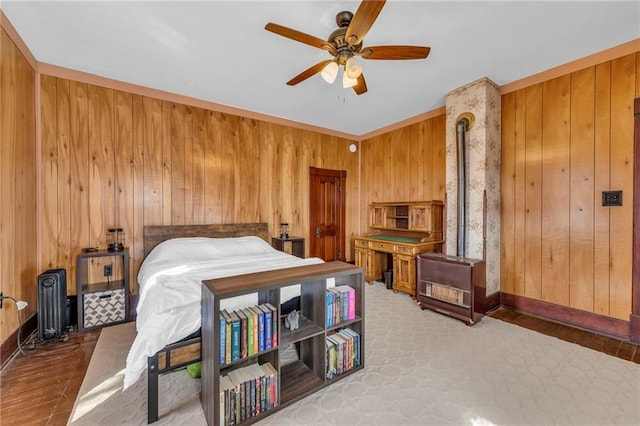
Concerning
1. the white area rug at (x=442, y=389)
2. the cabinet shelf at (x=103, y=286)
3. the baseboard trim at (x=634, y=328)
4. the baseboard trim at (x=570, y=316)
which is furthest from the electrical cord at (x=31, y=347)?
the baseboard trim at (x=634, y=328)

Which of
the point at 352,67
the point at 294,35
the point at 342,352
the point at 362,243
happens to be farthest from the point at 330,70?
the point at 362,243

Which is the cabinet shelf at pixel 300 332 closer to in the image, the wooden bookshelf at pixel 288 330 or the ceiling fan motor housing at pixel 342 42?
the wooden bookshelf at pixel 288 330

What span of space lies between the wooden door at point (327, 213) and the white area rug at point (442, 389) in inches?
104

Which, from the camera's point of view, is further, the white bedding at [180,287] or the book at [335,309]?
the book at [335,309]

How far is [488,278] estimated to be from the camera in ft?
11.0

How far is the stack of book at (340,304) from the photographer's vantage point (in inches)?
78.8

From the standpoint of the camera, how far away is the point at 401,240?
14.4ft

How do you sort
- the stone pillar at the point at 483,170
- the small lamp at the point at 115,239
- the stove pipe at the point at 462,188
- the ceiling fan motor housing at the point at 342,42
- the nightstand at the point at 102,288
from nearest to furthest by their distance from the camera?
the ceiling fan motor housing at the point at 342,42 < the nightstand at the point at 102,288 < the small lamp at the point at 115,239 < the stone pillar at the point at 483,170 < the stove pipe at the point at 462,188

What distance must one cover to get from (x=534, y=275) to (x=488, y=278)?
508 millimetres

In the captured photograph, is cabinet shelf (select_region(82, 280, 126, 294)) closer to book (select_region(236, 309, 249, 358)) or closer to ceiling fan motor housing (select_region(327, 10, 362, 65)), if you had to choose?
book (select_region(236, 309, 249, 358))

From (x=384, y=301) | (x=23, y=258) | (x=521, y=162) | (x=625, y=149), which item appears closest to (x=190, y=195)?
(x=23, y=258)

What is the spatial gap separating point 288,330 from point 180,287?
0.87 meters

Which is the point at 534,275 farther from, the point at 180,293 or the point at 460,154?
the point at 180,293

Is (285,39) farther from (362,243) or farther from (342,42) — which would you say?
(362,243)
